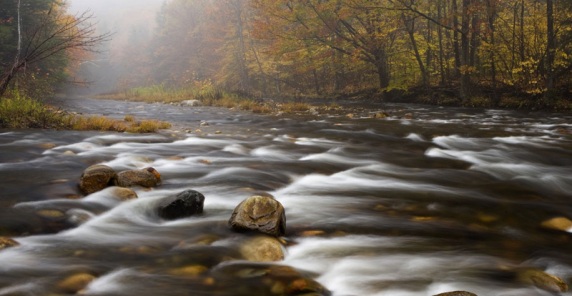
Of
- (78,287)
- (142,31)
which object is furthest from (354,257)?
(142,31)

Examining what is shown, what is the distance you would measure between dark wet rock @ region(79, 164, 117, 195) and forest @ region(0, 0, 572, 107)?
11.9m

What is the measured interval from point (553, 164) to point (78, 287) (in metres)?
6.74

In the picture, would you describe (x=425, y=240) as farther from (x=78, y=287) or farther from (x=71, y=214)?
(x=71, y=214)

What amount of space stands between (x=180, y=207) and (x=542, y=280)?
2932mm

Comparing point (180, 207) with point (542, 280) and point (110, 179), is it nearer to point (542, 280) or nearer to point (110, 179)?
point (110, 179)

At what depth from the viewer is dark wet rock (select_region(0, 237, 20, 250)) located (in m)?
3.00

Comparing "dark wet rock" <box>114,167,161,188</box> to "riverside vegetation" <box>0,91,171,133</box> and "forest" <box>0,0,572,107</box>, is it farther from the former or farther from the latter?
"forest" <box>0,0,572,107</box>

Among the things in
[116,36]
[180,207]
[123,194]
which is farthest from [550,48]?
[116,36]

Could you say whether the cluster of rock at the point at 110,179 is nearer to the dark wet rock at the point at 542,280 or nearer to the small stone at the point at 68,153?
the small stone at the point at 68,153

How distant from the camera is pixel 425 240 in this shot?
135 inches

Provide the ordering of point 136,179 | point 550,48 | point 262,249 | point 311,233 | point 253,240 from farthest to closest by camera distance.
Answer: point 550,48 → point 136,179 → point 311,233 → point 253,240 → point 262,249

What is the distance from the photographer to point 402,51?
20250mm

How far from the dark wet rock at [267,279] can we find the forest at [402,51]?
1346cm

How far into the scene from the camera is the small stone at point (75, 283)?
2510 millimetres
